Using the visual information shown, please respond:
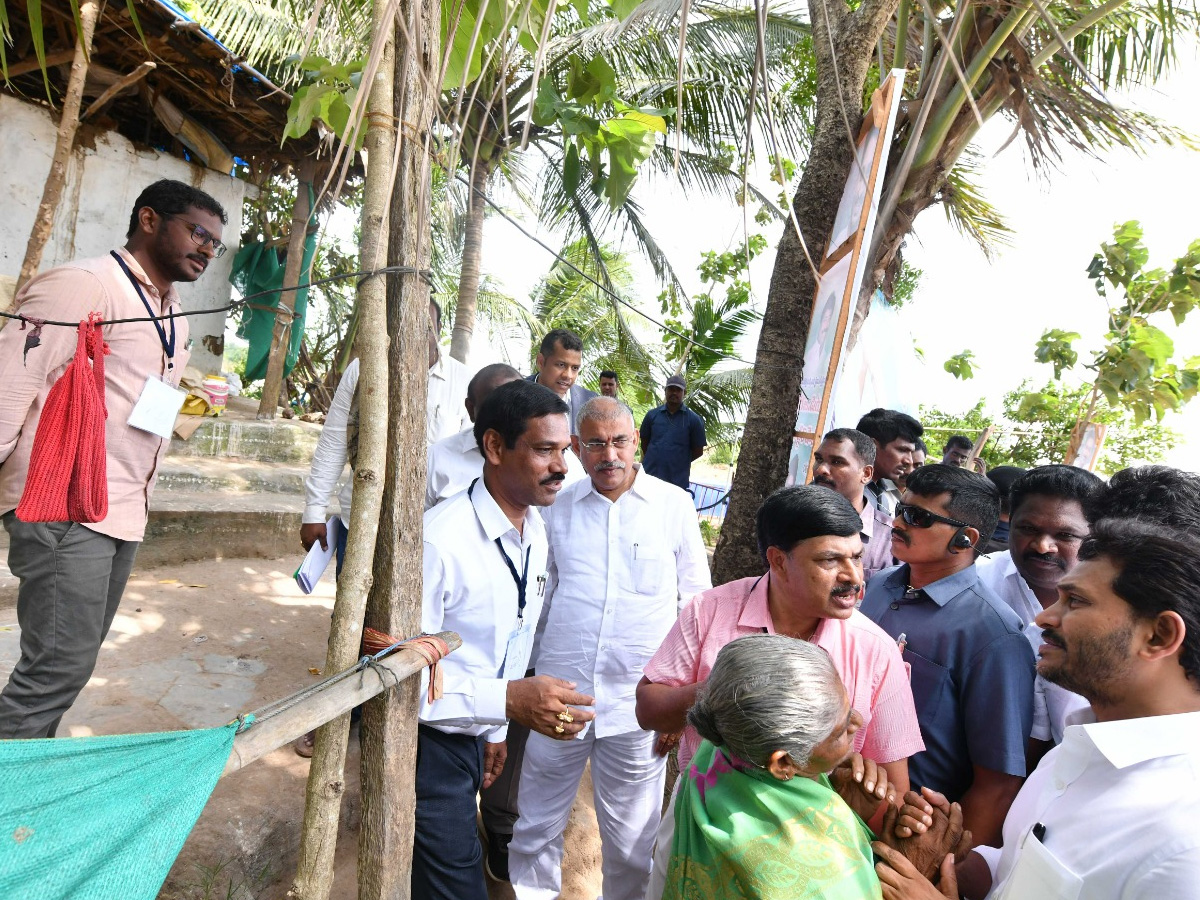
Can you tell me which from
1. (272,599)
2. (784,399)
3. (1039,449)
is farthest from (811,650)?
(1039,449)

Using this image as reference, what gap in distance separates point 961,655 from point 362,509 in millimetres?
1470

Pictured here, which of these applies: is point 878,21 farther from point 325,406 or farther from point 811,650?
point 325,406

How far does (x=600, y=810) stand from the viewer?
2.68 meters

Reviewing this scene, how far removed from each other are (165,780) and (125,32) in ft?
22.3

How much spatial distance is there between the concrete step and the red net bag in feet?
11.8

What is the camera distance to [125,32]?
5.91 meters

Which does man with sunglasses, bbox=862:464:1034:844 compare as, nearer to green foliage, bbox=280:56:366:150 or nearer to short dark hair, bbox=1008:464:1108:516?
short dark hair, bbox=1008:464:1108:516

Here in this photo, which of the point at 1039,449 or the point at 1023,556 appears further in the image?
the point at 1039,449

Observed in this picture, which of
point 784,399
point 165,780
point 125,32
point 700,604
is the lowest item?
point 165,780

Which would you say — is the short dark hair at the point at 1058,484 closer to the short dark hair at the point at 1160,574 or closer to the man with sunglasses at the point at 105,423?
the short dark hair at the point at 1160,574

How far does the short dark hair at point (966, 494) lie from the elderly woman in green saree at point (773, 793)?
0.83m

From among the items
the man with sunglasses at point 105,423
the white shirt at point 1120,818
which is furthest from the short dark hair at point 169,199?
the white shirt at point 1120,818

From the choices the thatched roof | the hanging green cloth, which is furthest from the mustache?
the hanging green cloth

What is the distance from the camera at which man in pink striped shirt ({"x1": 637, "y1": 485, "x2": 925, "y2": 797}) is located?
1.77 metres
